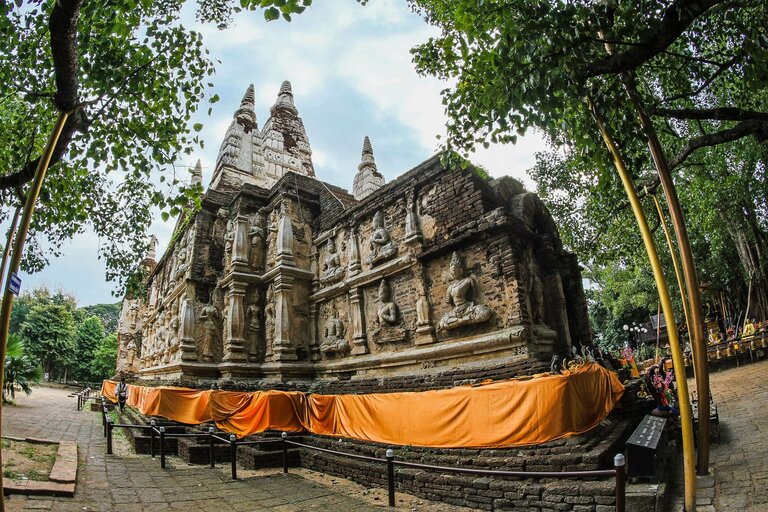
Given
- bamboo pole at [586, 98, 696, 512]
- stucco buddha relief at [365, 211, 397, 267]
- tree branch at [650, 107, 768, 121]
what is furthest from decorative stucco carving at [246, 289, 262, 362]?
tree branch at [650, 107, 768, 121]

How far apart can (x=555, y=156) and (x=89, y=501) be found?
12663 millimetres

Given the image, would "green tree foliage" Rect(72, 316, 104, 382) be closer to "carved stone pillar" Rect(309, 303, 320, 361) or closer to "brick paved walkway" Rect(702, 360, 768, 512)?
"carved stone pillar" Rect(309, 303, 320, 361)

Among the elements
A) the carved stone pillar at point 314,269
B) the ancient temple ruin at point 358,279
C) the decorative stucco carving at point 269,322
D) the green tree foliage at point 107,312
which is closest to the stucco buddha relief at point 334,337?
the ancient temple ruin at point 358,279

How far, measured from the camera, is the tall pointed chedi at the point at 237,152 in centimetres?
1462

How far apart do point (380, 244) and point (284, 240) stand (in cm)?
326

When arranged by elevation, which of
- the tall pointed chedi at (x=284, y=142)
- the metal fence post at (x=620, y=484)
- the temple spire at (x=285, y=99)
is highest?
the temple spire at (x=285, y=99)

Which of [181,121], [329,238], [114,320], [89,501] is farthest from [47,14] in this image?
[114,320]

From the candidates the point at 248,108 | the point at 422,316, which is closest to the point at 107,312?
the point at 248,108

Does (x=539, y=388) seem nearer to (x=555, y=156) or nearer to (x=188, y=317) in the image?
(x=555, y=156)

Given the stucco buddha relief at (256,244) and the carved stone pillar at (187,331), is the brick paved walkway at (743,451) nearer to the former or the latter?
the stucco buddha relief at (256,244)

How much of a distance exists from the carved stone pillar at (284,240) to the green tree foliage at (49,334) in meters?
35.6

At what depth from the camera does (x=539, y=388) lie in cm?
512

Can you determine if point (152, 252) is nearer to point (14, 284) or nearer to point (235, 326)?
point (235, 326)

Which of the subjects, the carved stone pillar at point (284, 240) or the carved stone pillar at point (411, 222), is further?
the carved stone pillar at point (284, 240)
